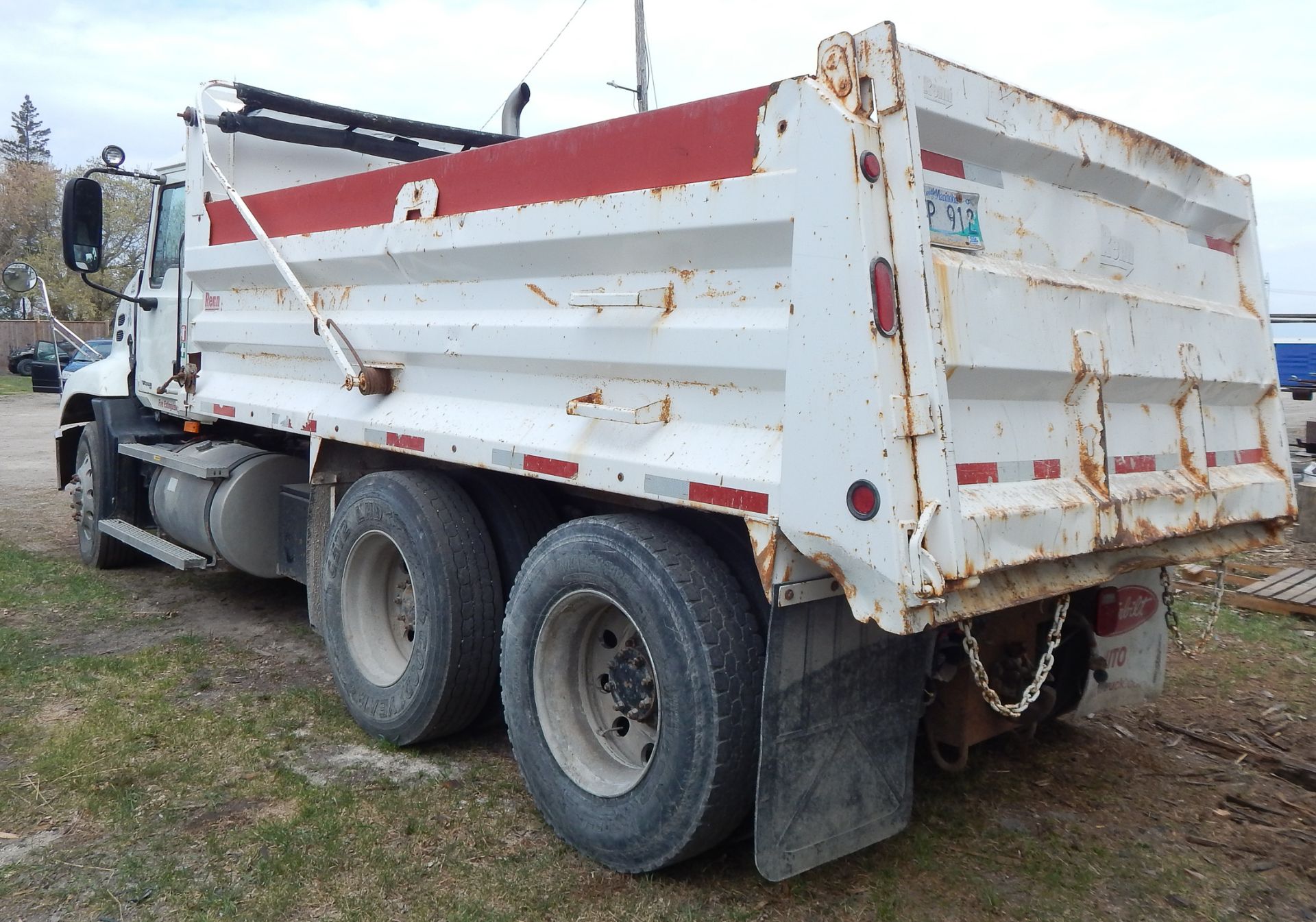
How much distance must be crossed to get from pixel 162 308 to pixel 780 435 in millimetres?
5149

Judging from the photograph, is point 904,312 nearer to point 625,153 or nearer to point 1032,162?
point 1032,162

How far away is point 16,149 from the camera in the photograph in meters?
65.1

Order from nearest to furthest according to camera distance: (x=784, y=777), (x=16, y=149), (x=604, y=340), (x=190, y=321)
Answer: (x=784, y=777)
(x=604, y=340)
(x=190, y=321)
(x=16, y=149)

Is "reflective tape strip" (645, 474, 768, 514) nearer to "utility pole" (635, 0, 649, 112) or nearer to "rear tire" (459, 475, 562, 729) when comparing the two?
"rear tire" (459, 475, 562, 729)

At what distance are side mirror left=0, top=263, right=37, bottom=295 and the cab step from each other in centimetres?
155

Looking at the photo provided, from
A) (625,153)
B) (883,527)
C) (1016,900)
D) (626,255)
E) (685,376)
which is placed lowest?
(1016,900)

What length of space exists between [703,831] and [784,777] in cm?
30

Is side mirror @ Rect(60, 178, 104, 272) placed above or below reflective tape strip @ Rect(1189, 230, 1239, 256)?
above

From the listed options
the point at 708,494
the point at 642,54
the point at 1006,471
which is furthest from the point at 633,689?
the point at 642,54

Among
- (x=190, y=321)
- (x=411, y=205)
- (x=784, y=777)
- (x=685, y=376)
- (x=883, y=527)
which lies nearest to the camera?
(x=883, y=527)

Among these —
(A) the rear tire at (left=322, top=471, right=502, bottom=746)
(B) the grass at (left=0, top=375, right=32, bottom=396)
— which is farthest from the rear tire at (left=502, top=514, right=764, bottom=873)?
(B) the grass at (left=0, top=375, right=32, bottom=396)

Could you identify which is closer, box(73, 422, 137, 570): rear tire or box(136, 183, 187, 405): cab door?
box(136, 183, 187, 405): cab door

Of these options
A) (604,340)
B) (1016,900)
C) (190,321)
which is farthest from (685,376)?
Result: (190,321)

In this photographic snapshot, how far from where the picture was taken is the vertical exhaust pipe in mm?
6293
